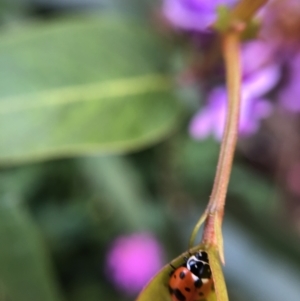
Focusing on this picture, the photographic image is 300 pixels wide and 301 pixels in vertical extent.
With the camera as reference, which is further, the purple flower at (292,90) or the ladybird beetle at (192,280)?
the purple flower at (292,90)

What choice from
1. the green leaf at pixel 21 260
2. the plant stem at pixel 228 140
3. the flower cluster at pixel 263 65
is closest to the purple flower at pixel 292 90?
the flower cluster at pixel 263 65

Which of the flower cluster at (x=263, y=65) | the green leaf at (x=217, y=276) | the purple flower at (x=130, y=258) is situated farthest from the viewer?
the purple flower at (x=130, y=258)

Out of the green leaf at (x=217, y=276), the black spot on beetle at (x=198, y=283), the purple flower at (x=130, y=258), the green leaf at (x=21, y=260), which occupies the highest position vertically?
the green leaf at (x=21, y=260)

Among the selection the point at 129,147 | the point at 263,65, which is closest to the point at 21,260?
the point at 129,147

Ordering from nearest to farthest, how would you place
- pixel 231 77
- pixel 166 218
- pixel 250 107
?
pixel 231 77, pixel 250 107, pixel 166 218

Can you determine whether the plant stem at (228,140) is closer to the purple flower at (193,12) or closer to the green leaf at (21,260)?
the purple flower at (193,12)

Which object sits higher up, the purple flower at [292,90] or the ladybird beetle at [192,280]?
the purple flower at [292,90]

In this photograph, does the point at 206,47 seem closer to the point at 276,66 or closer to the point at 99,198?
the point at 276,66

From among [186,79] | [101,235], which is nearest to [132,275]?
[101,235]
